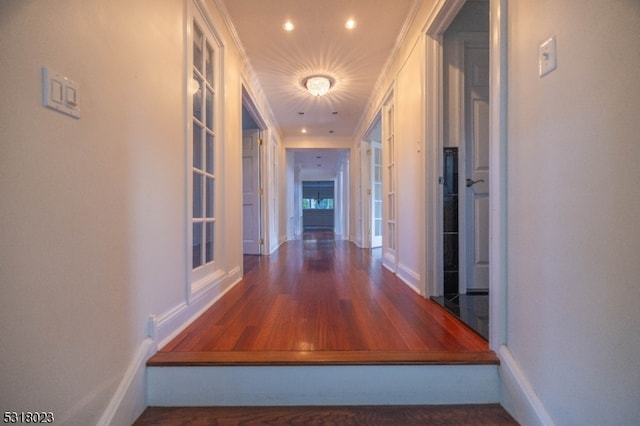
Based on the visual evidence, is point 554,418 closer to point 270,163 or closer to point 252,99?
point 252,99

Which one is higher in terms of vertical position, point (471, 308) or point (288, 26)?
point (288, 26)

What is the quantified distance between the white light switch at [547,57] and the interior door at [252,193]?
12.6 ft

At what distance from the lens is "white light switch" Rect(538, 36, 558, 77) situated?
0.94 meters

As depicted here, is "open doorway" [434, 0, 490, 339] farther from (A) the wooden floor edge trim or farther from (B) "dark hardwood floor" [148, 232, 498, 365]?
(A) the wooden floor edge trim

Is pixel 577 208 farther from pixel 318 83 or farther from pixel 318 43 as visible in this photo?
pixel 318 83

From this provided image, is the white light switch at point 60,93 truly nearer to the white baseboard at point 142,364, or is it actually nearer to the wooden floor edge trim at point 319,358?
the white baseboard at point 142,364

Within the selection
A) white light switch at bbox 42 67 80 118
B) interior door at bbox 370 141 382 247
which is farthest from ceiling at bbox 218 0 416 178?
white light switch at bbox 42 67 80 118

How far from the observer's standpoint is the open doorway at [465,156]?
2160 millimetres

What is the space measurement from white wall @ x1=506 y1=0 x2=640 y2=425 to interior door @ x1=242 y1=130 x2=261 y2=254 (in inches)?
147

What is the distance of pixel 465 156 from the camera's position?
7.28 feet

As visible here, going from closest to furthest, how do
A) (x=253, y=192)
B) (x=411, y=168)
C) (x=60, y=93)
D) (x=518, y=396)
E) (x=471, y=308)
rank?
1. (x=60, y=93)
2. (x=518, y=396)
3. (x=471, y=308)
4. (x=411, y=168)
5. (x=253, y=192)

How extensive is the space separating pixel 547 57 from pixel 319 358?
1381 mm

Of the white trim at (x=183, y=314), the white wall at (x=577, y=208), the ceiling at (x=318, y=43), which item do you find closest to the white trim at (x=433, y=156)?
the ceiling at (x=318, y=43)

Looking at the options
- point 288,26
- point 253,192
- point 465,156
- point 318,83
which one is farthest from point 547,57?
point 253,192
